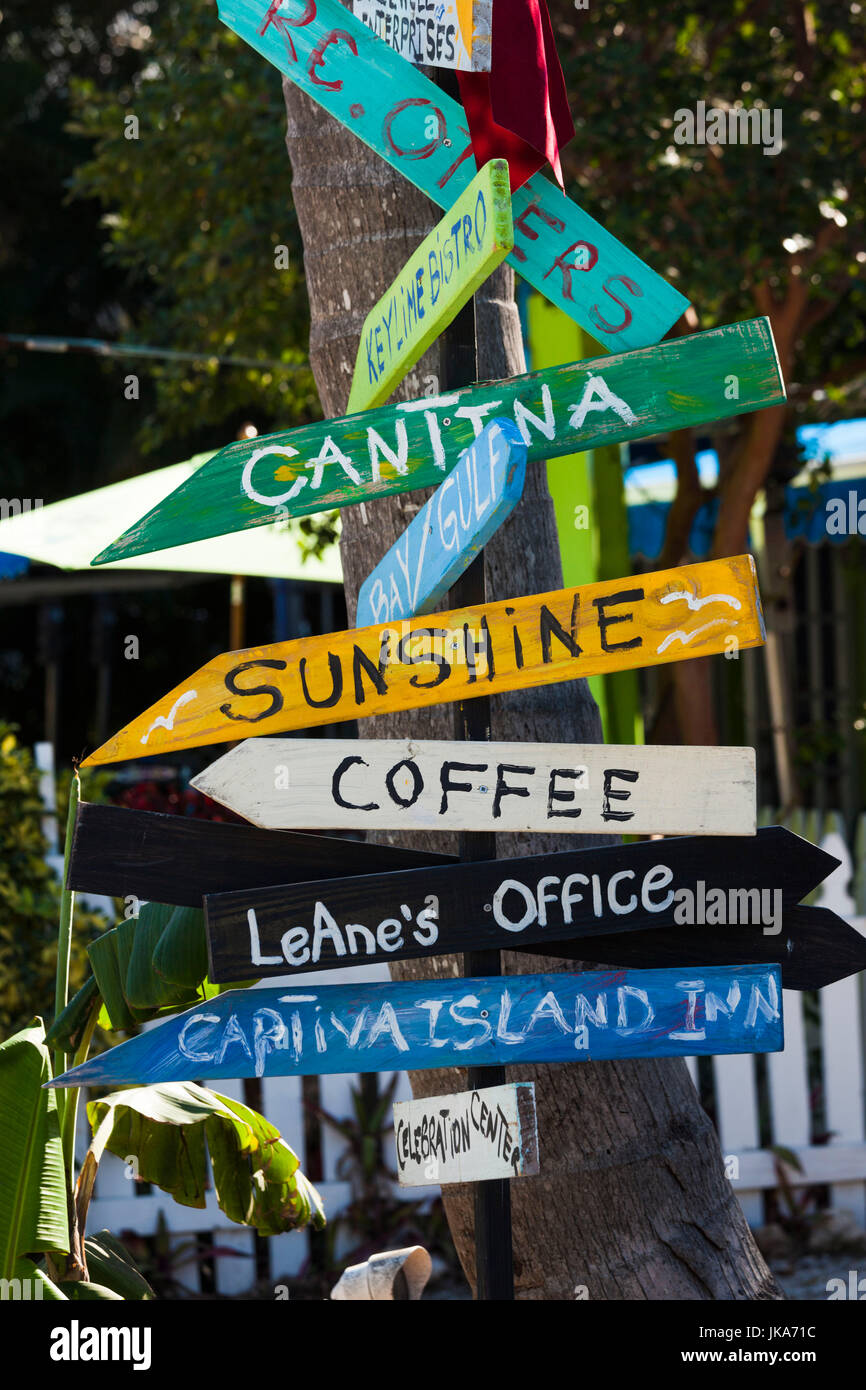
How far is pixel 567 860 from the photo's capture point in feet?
6.90

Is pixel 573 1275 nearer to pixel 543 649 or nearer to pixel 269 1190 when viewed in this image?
pixel 269 1190

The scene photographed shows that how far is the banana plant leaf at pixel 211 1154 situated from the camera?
10.3 ft

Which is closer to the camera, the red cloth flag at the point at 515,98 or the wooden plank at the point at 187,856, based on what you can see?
the wooden plank at the point at 187,856

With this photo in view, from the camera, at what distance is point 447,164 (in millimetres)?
2307

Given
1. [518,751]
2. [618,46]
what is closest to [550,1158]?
[518,751]

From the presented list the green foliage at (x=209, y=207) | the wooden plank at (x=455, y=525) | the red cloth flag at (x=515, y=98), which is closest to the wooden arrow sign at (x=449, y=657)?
the wooden plank at (x=455, y=525)

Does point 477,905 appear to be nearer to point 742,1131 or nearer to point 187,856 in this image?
point 187,856

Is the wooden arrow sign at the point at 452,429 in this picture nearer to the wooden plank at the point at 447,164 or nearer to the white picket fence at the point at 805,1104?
the wooden plank at the point at 447,164

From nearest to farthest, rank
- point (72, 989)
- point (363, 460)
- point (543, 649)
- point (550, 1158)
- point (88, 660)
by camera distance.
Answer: point (543, 649) < point (363, 460) < point (550, 1158) < point (72, 989) < point (88, 660)

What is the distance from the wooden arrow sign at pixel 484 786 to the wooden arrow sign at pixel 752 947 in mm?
236

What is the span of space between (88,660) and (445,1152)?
14.0 meters

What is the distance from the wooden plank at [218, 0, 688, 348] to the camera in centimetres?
227

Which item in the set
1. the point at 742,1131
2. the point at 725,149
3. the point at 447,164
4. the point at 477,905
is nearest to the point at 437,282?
the point at 447,164

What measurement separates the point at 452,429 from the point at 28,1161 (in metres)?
1.87
